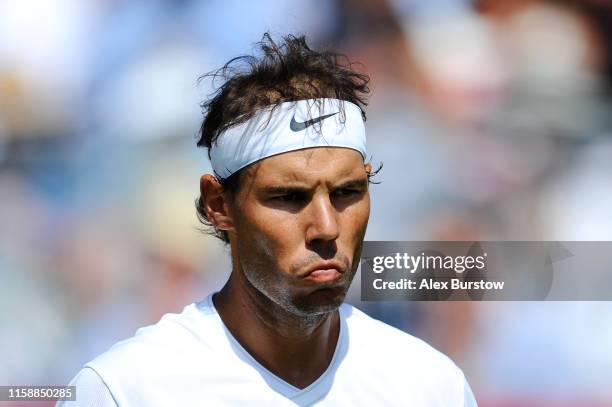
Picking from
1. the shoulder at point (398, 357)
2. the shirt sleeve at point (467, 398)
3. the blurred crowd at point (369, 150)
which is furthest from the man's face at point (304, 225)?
the blurred crowd at point (369, 150)

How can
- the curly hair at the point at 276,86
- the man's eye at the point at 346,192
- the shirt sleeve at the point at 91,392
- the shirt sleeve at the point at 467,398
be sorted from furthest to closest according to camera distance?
the shirt sleeve at the point at 467,398, the curly hair at the point at 276,86, the man's eye at the point at 346,192, the shirt sleeve at the point at 91,392

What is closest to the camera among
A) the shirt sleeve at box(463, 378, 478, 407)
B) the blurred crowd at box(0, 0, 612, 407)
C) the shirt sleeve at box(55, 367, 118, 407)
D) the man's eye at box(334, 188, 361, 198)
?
the shirt sleeve at box(55, 367, 118, 407)

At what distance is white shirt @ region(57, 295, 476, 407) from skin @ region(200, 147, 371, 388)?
4cm

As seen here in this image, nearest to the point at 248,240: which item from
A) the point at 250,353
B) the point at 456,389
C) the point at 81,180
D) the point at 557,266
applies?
the point at 250,353

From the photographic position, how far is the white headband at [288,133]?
219 centimetres

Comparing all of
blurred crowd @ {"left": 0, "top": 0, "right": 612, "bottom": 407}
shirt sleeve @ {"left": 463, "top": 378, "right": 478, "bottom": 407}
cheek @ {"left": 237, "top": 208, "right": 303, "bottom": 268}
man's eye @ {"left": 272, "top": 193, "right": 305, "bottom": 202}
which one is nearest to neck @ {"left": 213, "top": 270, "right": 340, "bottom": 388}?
cheek @ {"left": 237, "top": 208, "right": 303, "bottom": 268}

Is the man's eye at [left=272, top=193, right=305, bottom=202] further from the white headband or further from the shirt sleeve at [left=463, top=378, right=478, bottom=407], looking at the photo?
the shirt sleeve at [left=463, top=378, right=478, bottom=407]

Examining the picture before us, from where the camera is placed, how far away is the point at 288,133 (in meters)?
2.18

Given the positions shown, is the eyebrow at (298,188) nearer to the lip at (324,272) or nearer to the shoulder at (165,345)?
the lip at (324,272)

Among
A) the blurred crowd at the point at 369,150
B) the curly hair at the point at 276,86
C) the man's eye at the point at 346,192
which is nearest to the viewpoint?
the man's eye at the point at 346,192

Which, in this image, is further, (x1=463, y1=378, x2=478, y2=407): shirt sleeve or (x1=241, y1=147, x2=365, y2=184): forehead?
(x1=463, y1=378, x2=478, y2=407): shirt sleeve

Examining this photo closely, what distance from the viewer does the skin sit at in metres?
2.11

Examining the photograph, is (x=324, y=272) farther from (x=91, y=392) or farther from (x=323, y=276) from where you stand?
(x=91, y=392)

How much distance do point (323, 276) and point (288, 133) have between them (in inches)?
13.7
